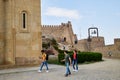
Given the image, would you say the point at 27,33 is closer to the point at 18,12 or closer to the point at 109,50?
the point at 18,12

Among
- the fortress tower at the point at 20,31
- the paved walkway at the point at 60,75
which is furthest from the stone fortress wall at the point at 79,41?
the paved walkway at the point at 60,75

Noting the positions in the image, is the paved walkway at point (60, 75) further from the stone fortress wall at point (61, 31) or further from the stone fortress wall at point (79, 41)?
the stone fortress wall at point (61, 31)

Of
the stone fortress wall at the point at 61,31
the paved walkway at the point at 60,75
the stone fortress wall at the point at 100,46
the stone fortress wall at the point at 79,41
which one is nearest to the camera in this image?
the paved walkway at the point at 60,75

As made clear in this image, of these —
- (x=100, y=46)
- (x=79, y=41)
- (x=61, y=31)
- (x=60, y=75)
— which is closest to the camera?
(x=60, y=75)

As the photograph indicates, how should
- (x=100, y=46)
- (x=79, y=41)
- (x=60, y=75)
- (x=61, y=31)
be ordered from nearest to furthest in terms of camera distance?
(x=60, y=75)
(x=100, y=46)
(x=79, y=41)
(x=61, y=31)

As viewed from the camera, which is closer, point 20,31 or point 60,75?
point 60,75

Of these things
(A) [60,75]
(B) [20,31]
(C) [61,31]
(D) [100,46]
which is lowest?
(A) [60,75]

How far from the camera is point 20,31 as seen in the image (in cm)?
2508

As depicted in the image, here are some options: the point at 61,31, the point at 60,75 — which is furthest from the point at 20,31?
the point at 61,31

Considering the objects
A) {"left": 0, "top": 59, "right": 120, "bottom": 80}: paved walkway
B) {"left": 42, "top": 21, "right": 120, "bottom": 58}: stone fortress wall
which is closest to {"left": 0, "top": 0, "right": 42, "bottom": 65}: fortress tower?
{"left": 0, "top": 59, "right": 120, "bottom": 80}: paved walkway

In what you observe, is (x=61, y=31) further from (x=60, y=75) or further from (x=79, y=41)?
(x=60, y=75)

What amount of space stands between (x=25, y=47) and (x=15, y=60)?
1.56 metres

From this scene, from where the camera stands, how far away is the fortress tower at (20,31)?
24.0m

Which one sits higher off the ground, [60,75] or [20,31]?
[20,31]
